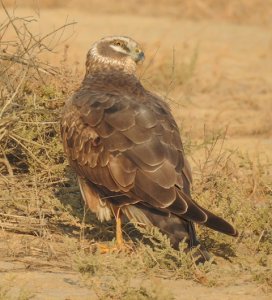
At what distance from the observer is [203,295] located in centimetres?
563

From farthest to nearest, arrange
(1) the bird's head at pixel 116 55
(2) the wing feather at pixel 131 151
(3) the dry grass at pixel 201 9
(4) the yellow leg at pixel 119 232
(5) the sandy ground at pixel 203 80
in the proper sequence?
(3) the dry grass at pixel 201 9 < (1) the bird's head at pixel 116 55 < (4) the yellow leg at pixel 119 232 < (2) the wing feather at pixel 131 151 < (5) the sandy ground at pixel 203 80

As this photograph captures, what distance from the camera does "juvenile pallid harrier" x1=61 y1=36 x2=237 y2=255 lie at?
19.9ft

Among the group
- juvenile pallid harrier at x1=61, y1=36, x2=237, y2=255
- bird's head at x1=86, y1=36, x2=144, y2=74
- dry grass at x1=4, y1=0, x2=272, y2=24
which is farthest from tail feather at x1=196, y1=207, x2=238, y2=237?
dry grass at x1=4, y1=0, x2=272, y2=24

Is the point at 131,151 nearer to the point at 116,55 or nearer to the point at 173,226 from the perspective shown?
the point at 173,226

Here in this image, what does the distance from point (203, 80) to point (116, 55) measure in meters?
5.25

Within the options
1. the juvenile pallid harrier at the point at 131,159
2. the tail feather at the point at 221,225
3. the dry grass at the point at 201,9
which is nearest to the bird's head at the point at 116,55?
the juvenile pallid harrier at the point at 131,159

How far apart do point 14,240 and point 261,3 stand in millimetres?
12140

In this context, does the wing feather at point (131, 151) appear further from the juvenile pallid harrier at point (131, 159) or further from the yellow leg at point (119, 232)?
the yellow leg at point (119, 232)

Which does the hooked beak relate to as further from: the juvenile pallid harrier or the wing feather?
the wing feather

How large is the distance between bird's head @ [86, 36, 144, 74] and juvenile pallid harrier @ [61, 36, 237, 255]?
447 mm

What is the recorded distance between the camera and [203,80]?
501 inches

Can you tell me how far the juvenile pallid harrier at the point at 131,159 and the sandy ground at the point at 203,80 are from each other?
Answer: 1.59 ft

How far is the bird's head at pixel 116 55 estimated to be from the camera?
24.9 ft

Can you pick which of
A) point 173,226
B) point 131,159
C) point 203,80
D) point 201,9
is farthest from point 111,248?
point 201,9
